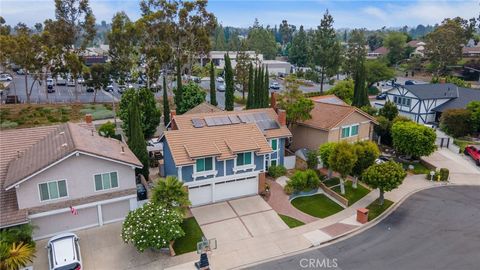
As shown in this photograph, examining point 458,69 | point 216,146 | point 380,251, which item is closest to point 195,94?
point 216,146

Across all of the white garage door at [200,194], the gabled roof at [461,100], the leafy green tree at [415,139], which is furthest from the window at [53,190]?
the gabled roof at [461,100]

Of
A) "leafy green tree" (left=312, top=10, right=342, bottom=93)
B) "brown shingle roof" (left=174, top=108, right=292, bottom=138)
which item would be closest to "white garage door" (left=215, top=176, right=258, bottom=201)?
"brown shingle roof" (left=174, top=108, right=292, bottom=138)

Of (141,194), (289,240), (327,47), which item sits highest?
(327,47)

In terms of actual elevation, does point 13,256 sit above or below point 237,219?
above

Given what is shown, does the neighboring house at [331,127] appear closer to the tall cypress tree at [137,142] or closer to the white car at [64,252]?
the tall cypress tree at [137,142]

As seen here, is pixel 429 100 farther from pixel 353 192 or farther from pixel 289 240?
pixel 289 240

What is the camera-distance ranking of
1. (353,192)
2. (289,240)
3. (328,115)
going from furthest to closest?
(328,115), (353,192), (289,240)

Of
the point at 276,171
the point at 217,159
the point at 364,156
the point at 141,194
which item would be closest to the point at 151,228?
the point at 141,194
